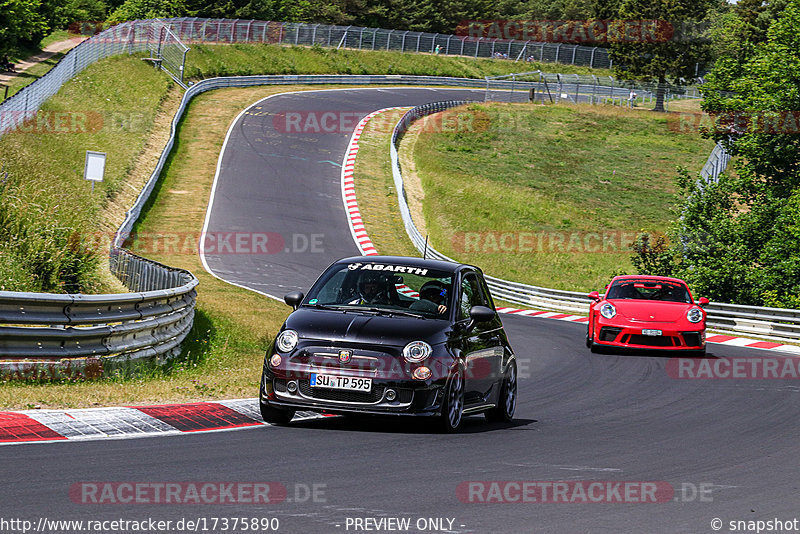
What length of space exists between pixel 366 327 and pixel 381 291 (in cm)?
82

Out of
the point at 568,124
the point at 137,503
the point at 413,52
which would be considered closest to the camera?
the point at 137,503

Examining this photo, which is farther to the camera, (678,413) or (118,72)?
(118,72)

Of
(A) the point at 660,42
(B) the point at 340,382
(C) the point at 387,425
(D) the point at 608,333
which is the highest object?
(A) the point at 660,42

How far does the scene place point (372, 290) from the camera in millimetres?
9922

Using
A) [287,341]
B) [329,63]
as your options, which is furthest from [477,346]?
[329,63]

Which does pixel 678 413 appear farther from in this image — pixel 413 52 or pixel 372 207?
pixel 413 52

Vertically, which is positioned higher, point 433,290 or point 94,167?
point 433,290

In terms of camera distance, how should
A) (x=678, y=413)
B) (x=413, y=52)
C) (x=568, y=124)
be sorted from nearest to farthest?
(x=678, y=413) < (x=568, y=124) < (x=413, y=52)

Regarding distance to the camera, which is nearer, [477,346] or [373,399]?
[373,399]

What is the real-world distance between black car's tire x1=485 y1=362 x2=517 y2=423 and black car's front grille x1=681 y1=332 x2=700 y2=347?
26.4ft

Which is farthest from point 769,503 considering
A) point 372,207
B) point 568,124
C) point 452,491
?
point 568,124

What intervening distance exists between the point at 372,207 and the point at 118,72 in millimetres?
17743

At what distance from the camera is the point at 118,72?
168 ft

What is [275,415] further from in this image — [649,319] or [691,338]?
[691,338]
